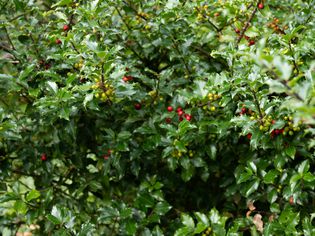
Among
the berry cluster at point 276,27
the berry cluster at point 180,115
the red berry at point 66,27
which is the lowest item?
the berry cluster at point 180,115

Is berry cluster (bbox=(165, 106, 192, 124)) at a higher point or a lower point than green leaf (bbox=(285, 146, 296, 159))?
lower

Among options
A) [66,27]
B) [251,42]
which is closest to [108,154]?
[66,27]

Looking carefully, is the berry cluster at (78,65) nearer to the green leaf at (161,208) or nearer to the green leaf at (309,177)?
the green leaf at (161,208)

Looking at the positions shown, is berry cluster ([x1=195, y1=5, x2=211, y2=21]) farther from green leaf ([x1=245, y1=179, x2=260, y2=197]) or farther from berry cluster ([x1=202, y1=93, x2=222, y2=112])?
green leaf ([x1=245, y1=179, x2=260, y2=197])

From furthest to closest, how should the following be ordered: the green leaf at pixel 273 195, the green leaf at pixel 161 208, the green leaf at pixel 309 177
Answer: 1. the green leaf at pixel 161 208
2. the green leaf at pixel 273 195
3. the green leaf at pixel 309 177

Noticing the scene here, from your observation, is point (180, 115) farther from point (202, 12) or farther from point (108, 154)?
point (202, 12)

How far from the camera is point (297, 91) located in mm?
1639

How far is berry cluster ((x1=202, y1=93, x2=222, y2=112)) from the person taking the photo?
2666mm

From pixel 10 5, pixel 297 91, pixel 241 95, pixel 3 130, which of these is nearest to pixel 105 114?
pixel 3 130

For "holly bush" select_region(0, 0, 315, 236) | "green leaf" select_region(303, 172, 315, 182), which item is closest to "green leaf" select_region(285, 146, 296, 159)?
"holly bush" select_region(0, 0, 315, 236)

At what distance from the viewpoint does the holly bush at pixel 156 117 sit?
2504 millimetres

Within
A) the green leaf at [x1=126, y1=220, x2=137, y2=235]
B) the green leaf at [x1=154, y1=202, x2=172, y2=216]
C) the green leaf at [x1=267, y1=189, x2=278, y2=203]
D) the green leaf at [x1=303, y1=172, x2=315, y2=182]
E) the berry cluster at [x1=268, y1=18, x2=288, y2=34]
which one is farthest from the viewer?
the berry cluster at [x1=268, y1=18, x2=288, y2=34]

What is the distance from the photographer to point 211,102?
8.94 feet

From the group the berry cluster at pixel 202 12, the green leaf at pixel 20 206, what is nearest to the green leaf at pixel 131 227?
the green leaf at pixel 20 206
